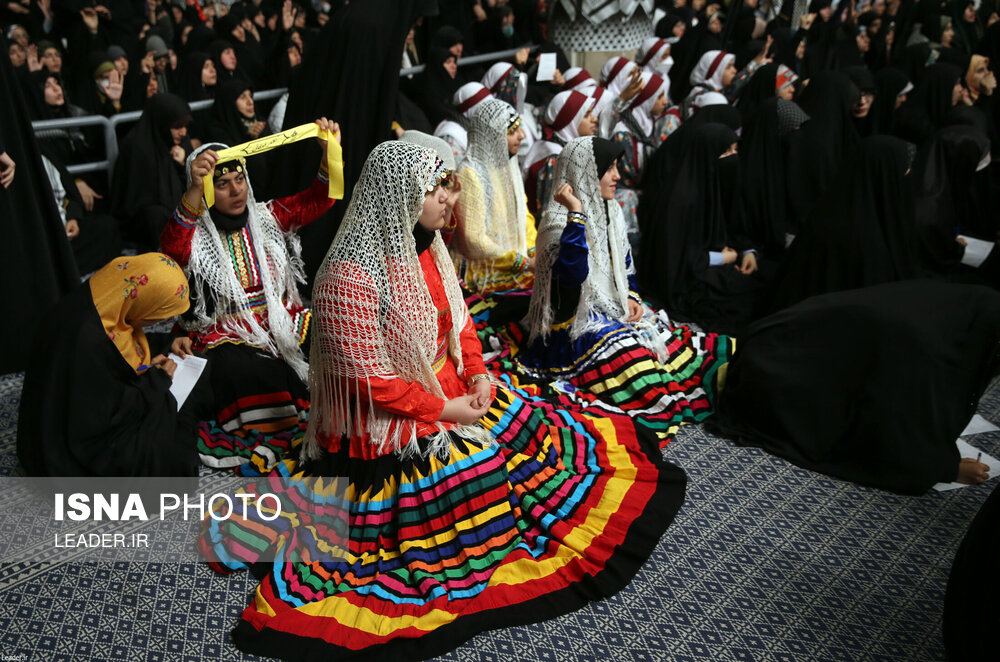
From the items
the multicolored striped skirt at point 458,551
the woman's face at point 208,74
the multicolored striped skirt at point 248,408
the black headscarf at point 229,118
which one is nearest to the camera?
the multicolored striped skirt at point 458,551

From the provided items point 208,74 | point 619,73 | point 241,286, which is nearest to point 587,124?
point 619,73

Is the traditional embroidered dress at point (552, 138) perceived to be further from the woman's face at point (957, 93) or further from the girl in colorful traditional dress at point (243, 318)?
the woman's face at point (957, 93)

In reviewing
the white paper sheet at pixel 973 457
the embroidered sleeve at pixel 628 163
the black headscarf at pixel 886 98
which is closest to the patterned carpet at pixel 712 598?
the white paper sheet at pixel 973 457

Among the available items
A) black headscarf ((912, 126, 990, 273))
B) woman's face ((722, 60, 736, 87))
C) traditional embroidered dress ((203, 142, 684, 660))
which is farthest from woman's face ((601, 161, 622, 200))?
woman's face ((722, 60, 736, 87))

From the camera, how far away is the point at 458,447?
2043 mm

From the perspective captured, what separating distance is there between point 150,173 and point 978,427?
427cm

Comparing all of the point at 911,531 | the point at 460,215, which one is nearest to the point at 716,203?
the point at 460,215

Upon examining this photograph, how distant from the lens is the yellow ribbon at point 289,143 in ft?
7.88

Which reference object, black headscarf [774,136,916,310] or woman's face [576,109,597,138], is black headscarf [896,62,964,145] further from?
woman's face [576,109,597,138]

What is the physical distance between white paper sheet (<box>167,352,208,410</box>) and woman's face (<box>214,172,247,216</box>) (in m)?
0.52

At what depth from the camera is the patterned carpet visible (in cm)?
180

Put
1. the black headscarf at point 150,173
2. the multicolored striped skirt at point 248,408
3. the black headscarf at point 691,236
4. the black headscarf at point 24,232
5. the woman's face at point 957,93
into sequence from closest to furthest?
the multicolored striped skirt at point 248,408 → the black headscarf at point 24,232 → the black headscarf at point 691,236 → the black headscarf at point 150,173 → the woman's face at point 957,93

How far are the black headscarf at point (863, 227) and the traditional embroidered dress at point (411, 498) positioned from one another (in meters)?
1.70

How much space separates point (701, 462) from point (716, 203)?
5.81ft
